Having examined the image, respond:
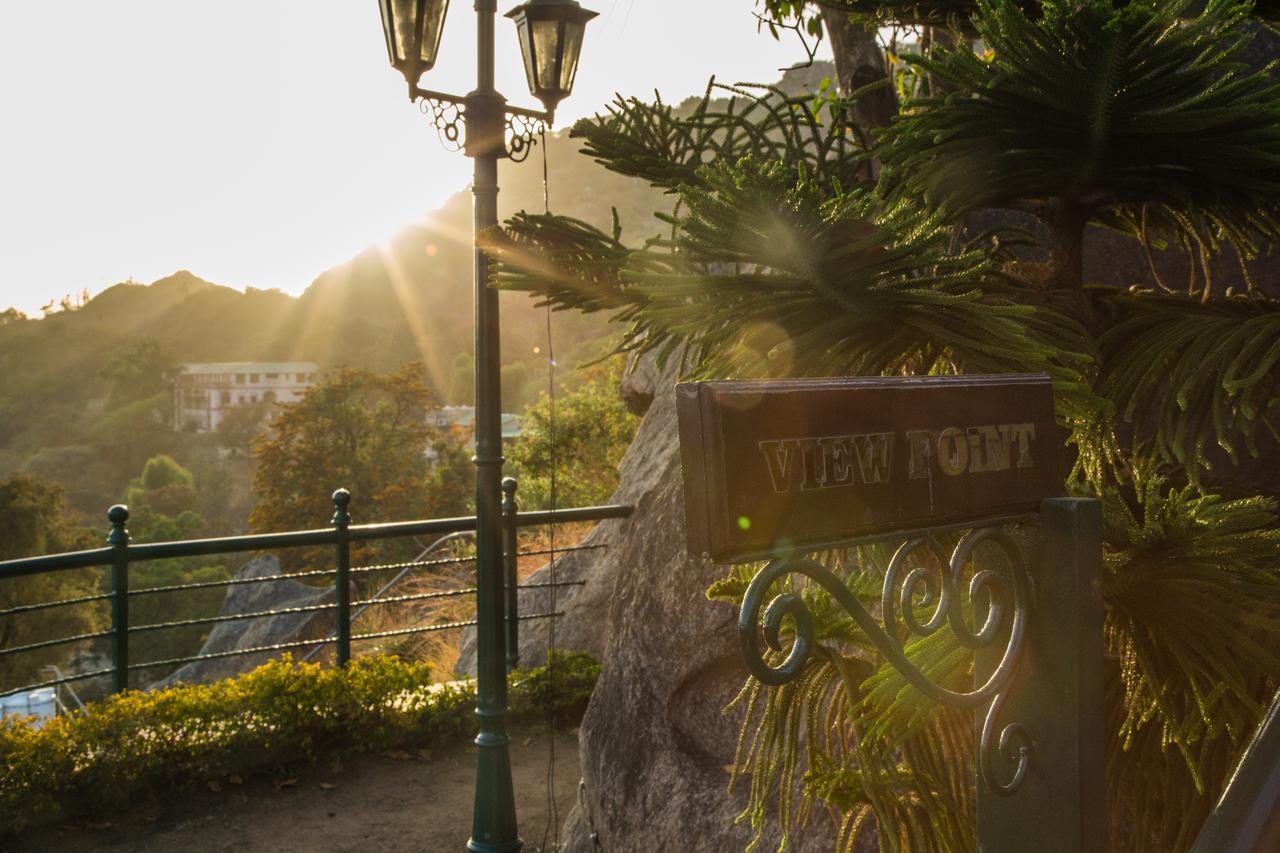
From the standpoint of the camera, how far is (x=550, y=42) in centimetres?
578

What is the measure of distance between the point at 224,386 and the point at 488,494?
9618cm

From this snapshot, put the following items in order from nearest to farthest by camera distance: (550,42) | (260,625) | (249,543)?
(550,42)
(249,543)
(260,625)

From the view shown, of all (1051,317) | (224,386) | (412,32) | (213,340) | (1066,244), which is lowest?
(1051,317)

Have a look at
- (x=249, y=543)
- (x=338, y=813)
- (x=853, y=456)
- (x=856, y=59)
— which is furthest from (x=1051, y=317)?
(x=249, y=543)

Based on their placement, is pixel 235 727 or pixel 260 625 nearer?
pixel 235 727

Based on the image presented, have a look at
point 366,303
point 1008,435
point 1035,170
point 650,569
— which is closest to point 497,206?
point 650,569

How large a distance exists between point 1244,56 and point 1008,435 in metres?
3.00

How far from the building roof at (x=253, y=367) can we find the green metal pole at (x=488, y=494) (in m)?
99.0

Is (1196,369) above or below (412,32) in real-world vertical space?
below

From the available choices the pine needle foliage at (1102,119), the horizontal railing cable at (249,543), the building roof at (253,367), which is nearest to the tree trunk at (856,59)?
the pine needle foliage at (1102,119)

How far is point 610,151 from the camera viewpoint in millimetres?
2588

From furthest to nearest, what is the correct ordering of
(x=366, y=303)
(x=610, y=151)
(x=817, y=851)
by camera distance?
(x=366, y=303) → (x=817, y=851) → (x=610, y=151)

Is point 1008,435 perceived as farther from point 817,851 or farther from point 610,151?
point 817,851

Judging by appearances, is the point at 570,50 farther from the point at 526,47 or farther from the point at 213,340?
the point at 213,340
